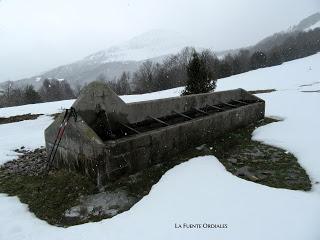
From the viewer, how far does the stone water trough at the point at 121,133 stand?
21.9 feet

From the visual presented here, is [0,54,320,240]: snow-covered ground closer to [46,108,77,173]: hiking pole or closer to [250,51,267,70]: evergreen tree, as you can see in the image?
[46,108,77,173]: hiking pole

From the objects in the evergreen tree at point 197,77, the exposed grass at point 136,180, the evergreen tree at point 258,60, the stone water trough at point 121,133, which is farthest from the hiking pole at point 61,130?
the evergreen tree at point 258,60

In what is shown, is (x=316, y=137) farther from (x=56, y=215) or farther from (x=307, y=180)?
(x=56, y=215)

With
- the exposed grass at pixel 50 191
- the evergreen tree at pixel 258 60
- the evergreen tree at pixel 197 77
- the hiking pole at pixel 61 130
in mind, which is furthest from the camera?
the evergreen tree at pixel 258 60

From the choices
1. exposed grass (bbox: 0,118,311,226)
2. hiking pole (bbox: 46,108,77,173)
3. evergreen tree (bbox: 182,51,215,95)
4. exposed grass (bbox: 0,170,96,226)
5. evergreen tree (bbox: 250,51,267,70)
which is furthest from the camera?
evergreen tree (bbox: 250,51,267,70)

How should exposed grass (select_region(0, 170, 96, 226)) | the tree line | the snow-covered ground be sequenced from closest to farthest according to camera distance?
the snow-covered ground, exposed grass (select_region(0, 170, 96, 226)), the tree line

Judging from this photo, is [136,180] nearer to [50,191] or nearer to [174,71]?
[50,191]

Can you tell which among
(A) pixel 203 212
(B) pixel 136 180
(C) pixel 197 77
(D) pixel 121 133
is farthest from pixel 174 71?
(A) pixel 203 212

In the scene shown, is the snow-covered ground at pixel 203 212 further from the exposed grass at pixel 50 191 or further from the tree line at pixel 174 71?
the tree line at pixel 174 71

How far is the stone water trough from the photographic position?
6660mm

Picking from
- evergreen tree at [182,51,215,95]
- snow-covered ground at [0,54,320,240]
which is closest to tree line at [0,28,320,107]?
evergreen tree at [182,51,215,95]

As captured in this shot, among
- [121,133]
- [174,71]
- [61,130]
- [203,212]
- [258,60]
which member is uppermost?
[61,130]

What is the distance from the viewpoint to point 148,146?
24.5 ft

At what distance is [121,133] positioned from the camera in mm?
7945
